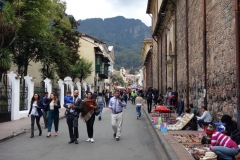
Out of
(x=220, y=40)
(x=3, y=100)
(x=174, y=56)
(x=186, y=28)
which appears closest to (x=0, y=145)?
(x=3, y=100)

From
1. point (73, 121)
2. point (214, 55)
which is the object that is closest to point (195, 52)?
point (214, 55)

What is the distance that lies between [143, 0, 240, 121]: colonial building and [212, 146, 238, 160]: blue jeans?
337 centimetres

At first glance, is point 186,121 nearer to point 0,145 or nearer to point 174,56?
point 0,145

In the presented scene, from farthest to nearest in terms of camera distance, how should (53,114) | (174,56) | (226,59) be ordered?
1. (174,56)
2. (53,114)
3. (226,59)

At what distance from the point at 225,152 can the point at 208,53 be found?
24.0ft

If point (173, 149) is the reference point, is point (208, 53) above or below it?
above

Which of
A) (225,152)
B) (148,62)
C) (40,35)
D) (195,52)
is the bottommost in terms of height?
(225,152)

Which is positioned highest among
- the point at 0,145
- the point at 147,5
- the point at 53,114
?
the point at 147,5

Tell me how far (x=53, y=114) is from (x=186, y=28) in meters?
8.94

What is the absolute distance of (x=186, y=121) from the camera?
1248 centimetres

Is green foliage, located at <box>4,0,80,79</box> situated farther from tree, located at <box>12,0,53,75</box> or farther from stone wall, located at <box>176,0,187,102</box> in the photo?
stone wall, located at <box>176,0,187,102</box>

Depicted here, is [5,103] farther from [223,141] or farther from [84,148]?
[223,141]

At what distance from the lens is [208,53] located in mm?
12711

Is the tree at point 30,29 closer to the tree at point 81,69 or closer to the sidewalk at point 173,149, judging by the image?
the tree at point 81,69
